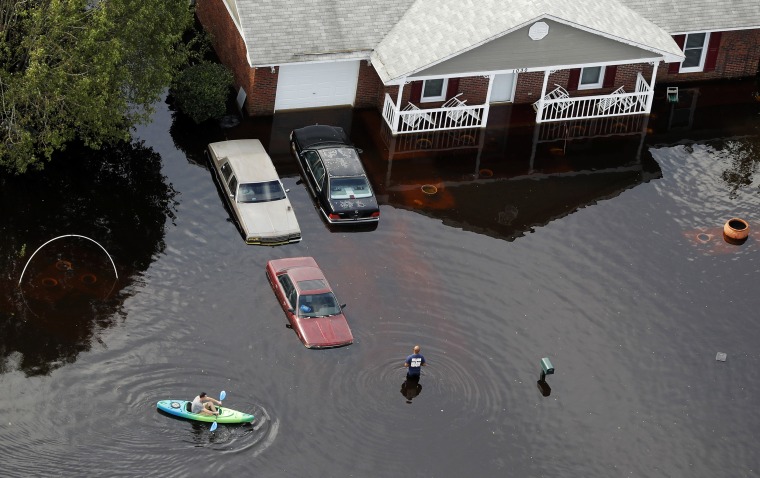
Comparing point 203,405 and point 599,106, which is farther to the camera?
point 599,106

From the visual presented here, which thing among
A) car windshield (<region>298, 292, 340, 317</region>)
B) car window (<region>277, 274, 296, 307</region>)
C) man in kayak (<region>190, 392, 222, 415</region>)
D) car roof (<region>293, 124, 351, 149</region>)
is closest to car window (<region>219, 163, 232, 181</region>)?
car roof (<region>293, 124, 351, 149</region>)

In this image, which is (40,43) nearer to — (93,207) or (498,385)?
(93,207)

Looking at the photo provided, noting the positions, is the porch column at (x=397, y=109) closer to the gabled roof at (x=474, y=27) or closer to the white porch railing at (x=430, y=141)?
the white porch railing at (x=430, y=141)

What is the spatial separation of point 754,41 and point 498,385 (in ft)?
78.6

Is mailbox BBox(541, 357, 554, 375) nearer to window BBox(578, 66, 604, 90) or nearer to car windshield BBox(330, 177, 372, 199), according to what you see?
car windshield BBox(330, 177, 372, 199)

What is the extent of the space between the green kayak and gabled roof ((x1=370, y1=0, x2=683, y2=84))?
1636cm

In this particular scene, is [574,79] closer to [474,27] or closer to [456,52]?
[474,27]

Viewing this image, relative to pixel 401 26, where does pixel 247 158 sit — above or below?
below

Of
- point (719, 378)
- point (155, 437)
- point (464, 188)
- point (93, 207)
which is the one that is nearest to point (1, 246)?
point (93, 207)

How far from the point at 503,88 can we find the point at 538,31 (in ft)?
12.6

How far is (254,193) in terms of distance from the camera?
41.4 metres

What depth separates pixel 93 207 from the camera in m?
41.4

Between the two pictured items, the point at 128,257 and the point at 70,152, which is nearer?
the point at 128,257

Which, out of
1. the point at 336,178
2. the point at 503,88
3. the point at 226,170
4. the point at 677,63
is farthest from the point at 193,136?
the point at 677,63
